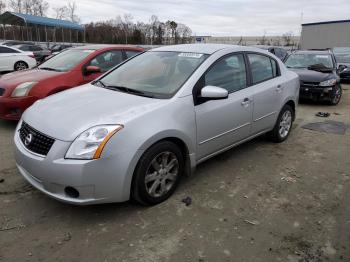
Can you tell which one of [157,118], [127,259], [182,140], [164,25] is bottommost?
[127,259]

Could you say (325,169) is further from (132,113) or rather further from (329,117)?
(329,117)

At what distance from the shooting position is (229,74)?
13.3ft

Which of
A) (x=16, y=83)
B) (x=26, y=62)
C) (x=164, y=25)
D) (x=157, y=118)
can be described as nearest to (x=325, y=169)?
(x=157, y=118)

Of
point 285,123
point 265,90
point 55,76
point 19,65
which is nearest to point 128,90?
point 265,90

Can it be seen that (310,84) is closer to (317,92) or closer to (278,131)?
(317,92)

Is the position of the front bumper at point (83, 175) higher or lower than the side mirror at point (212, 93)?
lower

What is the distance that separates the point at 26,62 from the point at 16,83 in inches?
426

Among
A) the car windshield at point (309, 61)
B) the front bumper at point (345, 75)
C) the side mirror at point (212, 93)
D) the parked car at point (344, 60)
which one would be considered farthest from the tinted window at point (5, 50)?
the front bumper at point (345, 75)

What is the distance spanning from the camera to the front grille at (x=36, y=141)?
9.37 feet

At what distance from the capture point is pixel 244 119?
4223mm

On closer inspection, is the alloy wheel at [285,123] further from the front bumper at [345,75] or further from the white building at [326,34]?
the white building at [326,34]

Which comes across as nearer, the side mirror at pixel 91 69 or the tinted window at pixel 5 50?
the side mirror at pixel 91 69

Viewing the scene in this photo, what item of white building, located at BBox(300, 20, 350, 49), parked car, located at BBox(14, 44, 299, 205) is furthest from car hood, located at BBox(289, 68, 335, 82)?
white building, located at BBox(300, 20, 350, 49)

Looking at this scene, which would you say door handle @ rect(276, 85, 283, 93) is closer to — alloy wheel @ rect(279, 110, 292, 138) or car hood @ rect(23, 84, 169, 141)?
alloy wheel @ rect(279, 110, 292, 138)
